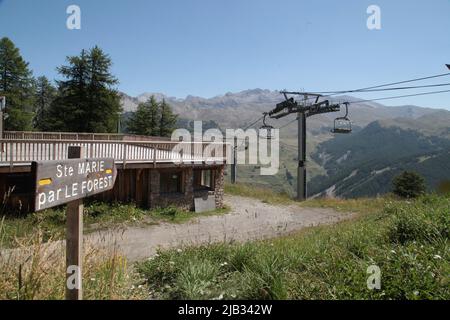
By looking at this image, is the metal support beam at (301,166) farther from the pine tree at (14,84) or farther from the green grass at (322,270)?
the pine tree at (14,84)

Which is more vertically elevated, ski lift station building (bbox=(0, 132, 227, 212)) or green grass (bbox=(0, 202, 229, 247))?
ski lift station building (bbox=(0, 132, 227, 212))

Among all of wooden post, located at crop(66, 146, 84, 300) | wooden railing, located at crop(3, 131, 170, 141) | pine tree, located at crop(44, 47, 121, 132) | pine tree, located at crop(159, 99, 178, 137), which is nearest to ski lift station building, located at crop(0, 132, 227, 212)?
wooden railing, located at crop(3, 131, 170, 141)

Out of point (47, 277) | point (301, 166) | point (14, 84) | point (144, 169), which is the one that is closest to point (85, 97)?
point (14, 84)

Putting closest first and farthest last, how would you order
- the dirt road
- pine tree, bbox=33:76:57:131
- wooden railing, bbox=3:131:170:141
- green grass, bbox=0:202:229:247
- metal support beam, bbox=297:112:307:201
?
the dirt road → green grass, bbox=0:202:229:247 → wooden railing, bbox=3:131:170:141 → metal support beam, bbox=297:112:307:201 → pine tree, bbox=33:76:57:131

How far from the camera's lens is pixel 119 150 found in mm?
14906

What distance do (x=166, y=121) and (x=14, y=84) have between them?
18100 millimetres

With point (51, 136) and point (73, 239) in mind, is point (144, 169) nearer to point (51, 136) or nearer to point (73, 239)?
point (51, 136)

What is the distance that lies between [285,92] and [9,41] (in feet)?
102

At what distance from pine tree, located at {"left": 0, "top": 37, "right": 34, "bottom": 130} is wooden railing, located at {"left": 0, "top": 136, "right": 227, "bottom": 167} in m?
21.2

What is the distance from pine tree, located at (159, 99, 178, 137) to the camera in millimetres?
41594

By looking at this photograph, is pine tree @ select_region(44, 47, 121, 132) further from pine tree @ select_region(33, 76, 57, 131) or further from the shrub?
the shrub

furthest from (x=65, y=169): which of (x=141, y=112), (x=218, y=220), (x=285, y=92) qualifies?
(x=141, y=112)
